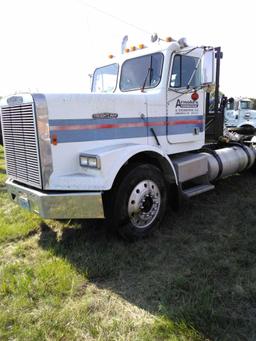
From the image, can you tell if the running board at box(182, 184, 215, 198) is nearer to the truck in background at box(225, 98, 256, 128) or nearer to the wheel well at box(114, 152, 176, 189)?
the wheel well at box(114, 152, 176, 189)

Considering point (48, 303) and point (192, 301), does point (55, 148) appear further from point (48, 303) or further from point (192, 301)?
point (192, 301)

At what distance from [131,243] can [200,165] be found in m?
2.00

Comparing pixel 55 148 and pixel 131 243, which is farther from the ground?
pixel 55 148

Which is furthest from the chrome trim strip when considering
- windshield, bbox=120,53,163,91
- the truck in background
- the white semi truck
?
the truck in background

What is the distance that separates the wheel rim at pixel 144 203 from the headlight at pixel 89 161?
0.68m

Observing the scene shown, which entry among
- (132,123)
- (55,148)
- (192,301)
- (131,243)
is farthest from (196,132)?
(192,301)

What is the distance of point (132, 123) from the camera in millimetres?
4234

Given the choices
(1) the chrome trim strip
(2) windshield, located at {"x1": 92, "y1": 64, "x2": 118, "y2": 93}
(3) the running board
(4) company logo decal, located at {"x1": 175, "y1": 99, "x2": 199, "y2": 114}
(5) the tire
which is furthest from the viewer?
(2) windshield, located at {"x1": 92, "y1": 64, "x2": 118, "y2": 93}

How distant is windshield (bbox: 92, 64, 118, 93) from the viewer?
532cm

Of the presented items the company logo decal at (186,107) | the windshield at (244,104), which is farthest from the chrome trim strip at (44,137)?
the windshield at (244,104)

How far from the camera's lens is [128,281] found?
322cm

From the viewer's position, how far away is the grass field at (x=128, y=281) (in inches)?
99.3

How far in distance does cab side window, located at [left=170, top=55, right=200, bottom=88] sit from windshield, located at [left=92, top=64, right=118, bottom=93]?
1.09 metres

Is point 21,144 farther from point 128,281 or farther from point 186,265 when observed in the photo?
point 186,265
